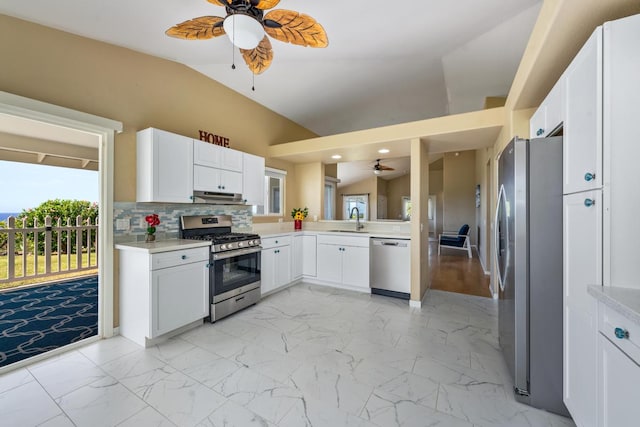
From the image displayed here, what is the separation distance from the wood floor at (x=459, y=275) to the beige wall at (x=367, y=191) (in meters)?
3.63

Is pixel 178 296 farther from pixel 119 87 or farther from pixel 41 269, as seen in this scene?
pixel 41 269

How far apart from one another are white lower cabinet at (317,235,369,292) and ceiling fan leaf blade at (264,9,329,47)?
2.56 meters

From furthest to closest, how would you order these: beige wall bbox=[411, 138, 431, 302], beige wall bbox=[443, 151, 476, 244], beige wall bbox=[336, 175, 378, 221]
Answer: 1. beige wall bbox=[336, 175, 378, 221]
2. beige wall bbox=[443, 151, 476, 244]
3. beige wall bbox=[411, 138, 431, 302]

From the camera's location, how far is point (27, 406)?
5.26 feet

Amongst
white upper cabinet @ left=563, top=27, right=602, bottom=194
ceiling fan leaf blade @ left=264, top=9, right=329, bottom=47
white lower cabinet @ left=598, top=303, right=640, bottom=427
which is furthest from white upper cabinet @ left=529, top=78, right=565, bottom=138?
ceiling fan leaf blade @ left=264, top=9, right=329, bottom=47

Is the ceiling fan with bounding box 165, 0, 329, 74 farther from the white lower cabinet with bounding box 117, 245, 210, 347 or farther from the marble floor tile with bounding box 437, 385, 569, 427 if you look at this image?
the marble floor tile with bounding box 437, 385, 569, 427

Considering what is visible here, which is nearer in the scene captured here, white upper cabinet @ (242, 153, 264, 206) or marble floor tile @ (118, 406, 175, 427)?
marble floor tile @ (118, 406, 175, 427)

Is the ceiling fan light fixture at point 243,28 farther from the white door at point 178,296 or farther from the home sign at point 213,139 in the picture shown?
the white door at point 178,296

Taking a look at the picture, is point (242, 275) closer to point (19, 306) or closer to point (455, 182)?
point (19, 306)

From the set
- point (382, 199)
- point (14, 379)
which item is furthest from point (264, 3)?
point (382, 199)

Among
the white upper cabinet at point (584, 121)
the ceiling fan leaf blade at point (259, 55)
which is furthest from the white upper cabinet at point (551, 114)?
the ceiling fan leaf blade at point (259, 55)

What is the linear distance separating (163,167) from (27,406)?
196 cm


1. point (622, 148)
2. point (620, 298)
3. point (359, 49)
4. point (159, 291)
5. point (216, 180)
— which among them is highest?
point (359, 49)

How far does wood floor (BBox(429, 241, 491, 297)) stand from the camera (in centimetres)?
404
